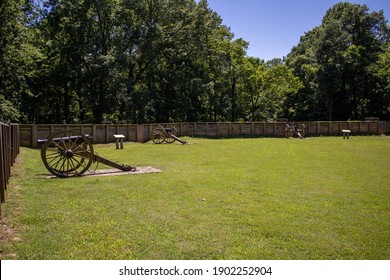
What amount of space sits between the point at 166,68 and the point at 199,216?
37119 mm

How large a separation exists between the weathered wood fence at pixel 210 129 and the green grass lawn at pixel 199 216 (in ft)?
38.2

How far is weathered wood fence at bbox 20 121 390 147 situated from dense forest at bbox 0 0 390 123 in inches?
83.4

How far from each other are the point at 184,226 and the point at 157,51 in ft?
113

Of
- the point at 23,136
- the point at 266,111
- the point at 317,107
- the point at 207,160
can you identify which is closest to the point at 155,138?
the point at 23,136

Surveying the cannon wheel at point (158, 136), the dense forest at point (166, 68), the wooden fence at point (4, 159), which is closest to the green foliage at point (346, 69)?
the dense forest at point (166, 68)

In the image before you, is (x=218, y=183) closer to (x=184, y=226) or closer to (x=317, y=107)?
(x=184, y=226)

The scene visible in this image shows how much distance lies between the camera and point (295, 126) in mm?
36844

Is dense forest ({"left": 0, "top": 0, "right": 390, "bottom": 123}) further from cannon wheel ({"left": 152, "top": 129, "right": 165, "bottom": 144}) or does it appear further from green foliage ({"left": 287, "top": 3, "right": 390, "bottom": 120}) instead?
cannon wheel ({"left": 152, "top": 129, "right": 165, "bottom": 144})

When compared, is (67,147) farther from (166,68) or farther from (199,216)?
(166,68)

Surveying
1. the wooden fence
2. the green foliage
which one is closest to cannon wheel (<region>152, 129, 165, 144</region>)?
the wooden fence

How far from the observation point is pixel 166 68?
41844mm

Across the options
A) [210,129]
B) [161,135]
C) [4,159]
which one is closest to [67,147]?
[4,159]

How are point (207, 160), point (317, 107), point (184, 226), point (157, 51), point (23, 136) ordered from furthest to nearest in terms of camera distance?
point (317, 107), point (157, 51), point (23, 136), point (207, 160), point (184, 226)

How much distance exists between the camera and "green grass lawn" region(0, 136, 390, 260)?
4766 mm
